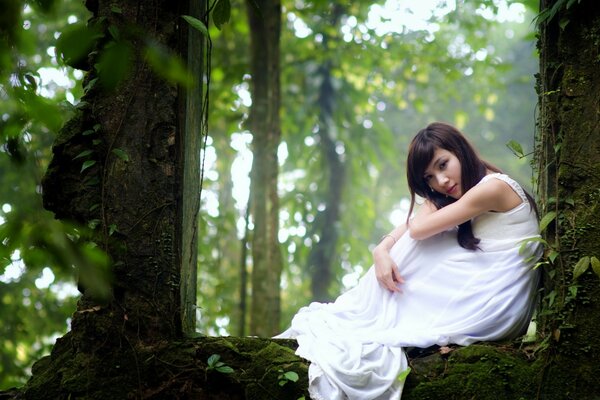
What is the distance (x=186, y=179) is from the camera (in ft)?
11.9

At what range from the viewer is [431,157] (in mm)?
3826

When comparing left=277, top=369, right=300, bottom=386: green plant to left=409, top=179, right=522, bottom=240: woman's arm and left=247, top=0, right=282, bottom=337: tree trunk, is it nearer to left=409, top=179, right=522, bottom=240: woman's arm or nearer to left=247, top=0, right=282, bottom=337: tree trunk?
left=409, top=179, right=522, bottom=240: woman's arm

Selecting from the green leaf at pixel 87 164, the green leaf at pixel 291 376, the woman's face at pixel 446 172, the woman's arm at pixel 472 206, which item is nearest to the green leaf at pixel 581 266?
the woman's arm at pixel 472 206

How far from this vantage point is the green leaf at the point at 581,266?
298 centimetres

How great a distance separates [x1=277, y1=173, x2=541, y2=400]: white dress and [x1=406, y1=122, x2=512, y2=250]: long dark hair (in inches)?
8.1

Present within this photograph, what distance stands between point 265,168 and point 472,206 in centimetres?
311

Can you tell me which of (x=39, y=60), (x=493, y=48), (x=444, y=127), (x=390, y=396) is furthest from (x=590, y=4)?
(x=493, y=48)

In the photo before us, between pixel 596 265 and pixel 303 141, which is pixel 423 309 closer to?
pixel 596 265

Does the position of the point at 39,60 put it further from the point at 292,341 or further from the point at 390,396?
the point at 390,396

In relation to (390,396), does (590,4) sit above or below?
above

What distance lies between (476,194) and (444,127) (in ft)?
1.80

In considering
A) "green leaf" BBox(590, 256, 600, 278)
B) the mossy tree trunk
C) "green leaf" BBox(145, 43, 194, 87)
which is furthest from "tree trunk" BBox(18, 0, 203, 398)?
"green leaf" BBox(145, 43, 194, 87)

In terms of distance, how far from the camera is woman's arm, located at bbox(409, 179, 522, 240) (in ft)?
11.4

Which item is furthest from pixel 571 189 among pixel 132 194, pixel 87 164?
pixel 87 164
